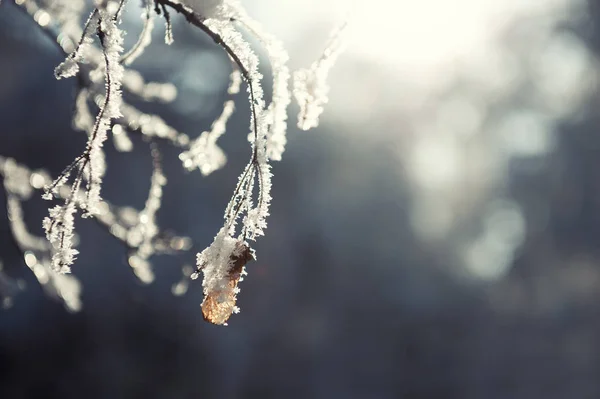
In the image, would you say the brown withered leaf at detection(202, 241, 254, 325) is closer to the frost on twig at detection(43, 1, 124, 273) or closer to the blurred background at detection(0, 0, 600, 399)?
the frost on twig at detection(43, 1, 124, 273)

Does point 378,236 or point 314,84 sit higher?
point 378,236

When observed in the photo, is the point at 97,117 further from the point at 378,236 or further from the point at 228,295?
the point at 378,236

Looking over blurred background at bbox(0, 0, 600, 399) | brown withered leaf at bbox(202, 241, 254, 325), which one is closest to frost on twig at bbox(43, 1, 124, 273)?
brown withered leaf at bbox(202, 241, 254, 325)

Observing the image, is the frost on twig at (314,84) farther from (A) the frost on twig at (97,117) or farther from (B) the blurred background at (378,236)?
(B) the blurred background at (378,236)

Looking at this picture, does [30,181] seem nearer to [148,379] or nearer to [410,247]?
[148,379]

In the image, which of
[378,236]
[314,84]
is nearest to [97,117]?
[314,84]

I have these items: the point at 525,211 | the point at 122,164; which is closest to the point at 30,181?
the point at 122,164

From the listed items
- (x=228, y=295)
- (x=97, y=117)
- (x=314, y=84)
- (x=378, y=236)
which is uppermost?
(x=378, y=236)
